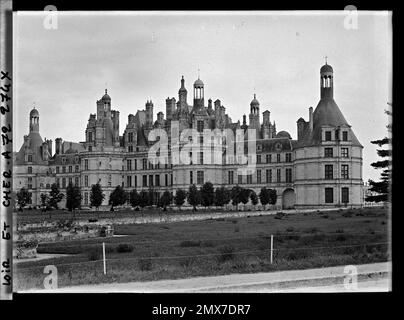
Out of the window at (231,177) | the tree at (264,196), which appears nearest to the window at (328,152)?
the tree at (264,196)

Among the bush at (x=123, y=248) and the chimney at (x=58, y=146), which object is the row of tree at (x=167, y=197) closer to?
the chimney at (x=58, y=146)

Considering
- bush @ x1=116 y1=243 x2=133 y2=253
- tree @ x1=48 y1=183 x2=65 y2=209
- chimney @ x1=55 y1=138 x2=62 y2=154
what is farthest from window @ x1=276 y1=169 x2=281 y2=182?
chimney @ x1=55 y1=138 x2=62 y2=154

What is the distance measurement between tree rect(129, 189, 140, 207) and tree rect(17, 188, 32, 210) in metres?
4.14

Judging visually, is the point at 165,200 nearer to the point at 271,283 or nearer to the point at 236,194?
the point at 236,194

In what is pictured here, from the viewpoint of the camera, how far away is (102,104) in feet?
45.7

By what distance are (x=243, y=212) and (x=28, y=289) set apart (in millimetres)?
7844

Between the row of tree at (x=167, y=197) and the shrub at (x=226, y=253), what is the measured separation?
3.16 meters

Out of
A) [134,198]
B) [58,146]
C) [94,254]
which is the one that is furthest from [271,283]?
[58,146]

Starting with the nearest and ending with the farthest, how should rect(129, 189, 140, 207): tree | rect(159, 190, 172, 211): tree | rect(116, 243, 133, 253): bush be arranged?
1. rect(116, 243, 133, 253): bush
2. rect(129, 189, 140, 207): tree
3. rect(159, 190, 172, 211): tree

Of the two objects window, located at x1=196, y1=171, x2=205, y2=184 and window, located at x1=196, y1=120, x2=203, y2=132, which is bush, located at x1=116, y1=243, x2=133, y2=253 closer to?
window, located at x1=196, y1=171, x2=205, y2=184

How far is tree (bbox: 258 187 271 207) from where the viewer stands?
15683mm
